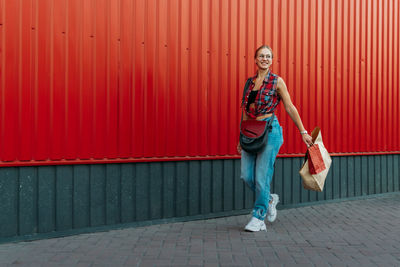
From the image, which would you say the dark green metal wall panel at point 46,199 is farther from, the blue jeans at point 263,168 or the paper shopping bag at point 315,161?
the paper shopping bag at point 315,161

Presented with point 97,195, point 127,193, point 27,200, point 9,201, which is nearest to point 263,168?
point 127,193

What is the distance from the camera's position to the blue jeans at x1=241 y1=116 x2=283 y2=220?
4559 mm

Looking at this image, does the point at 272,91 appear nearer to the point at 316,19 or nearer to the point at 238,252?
the point at 238,252

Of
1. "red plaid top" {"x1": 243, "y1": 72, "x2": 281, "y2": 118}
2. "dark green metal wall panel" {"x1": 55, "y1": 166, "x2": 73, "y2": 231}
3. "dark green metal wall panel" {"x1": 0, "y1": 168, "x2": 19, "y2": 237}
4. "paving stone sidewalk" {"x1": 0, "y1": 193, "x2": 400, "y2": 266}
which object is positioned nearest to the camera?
"paving stone sidewalk" {"x1": 0, "y1": 193, "x2": 400, "y2": 266}

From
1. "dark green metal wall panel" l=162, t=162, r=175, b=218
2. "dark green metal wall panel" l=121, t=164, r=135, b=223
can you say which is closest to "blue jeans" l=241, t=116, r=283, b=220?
"dark green metal wall panel" l=162, t=162, r=175, b=218

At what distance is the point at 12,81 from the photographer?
4035 millimetres

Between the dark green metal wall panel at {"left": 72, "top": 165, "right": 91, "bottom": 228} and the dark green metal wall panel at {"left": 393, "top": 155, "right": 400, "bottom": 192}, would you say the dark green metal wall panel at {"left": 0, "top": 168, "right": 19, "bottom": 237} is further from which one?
the dark green metal wall panel at {"left": 393, "top": 155, "right": 400, "bottom": 192}

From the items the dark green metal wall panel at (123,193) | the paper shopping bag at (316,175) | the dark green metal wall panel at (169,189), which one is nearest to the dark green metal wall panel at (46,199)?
the dark green metal wall panel at (123,193)

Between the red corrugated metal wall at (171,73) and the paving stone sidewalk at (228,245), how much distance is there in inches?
31.6

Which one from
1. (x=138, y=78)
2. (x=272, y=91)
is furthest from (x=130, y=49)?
(x=272, y=91)

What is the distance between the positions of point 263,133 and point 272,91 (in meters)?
0.43

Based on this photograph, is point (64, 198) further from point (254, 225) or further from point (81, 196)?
point (254, 225)

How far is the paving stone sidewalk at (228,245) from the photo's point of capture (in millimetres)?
3566

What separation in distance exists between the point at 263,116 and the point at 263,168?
0.53m
